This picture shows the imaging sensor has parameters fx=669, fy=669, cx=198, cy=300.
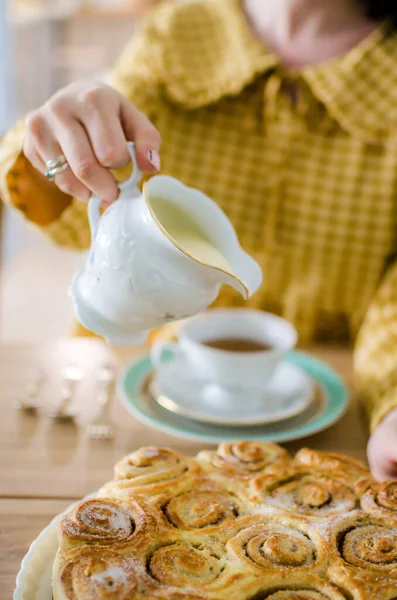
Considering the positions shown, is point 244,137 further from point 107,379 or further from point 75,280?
point 75,280

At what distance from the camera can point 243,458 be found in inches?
28.2

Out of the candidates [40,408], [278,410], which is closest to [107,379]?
[40,408]

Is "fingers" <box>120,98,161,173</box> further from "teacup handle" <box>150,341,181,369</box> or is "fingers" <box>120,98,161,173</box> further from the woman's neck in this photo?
the woman's neck

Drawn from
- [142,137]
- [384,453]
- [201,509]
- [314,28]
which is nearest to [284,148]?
[314,28]

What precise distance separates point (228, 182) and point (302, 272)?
0.78 ft

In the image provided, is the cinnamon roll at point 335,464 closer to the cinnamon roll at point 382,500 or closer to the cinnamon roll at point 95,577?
the cinnamon roll at point 382,500

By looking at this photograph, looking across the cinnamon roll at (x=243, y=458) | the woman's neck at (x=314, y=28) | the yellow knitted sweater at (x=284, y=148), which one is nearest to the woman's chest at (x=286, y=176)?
the yellow knitted sweater at (x=284, y=148)

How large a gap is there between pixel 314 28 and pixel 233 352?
0.78 metres

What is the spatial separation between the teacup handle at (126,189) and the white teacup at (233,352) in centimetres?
30

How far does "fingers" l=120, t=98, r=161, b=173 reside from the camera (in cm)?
73

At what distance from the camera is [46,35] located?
15.9 feet

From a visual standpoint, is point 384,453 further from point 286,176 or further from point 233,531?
point 286,176

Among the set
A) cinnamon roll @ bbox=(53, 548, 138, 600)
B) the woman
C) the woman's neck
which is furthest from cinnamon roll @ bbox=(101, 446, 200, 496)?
the woman's neck

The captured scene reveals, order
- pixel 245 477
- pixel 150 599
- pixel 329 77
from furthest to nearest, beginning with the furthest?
pixel 329 77 < pixel 245 477 < pixel 150 599
